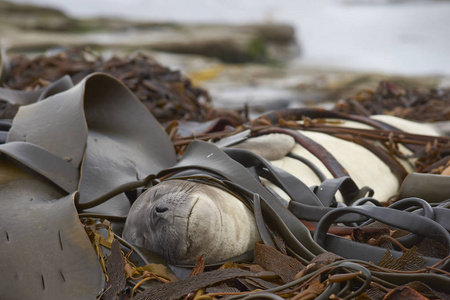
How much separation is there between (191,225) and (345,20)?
67.1 feet

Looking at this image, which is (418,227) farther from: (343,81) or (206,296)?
(343,81)

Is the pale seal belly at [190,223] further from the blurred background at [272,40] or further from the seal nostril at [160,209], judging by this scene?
the blurred background at [272,40]

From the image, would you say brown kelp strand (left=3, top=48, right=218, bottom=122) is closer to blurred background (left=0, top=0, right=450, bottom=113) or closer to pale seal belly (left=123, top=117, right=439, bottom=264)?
blurred background (left=0, top=0, right=450, bottom=113)

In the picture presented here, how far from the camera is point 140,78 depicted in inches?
121

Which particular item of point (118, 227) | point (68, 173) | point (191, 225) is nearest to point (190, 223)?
point (191, 225)

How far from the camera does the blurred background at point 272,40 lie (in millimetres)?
6688

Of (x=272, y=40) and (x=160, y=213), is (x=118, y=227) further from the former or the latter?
(x=272, y=40)

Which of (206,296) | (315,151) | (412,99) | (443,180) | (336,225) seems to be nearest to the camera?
(206,296)

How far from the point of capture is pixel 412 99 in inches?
138

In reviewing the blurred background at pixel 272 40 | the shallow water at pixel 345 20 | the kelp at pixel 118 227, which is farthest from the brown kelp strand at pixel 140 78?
the shallow water at pixel 345 20

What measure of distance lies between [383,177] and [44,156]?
1.26 meters

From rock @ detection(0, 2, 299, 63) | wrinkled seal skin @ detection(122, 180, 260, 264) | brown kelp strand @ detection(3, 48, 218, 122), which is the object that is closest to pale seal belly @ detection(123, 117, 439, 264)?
wrinkled seal skin @ detection(122, 180, 260, 264)

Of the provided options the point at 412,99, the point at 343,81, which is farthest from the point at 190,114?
the point at 343,81

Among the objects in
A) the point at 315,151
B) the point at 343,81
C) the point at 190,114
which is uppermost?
the point at 315,151
